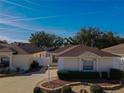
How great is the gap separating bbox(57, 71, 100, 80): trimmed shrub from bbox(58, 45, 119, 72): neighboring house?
3.96 ft

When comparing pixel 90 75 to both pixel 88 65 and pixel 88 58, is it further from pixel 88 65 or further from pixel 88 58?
pixel 88 58

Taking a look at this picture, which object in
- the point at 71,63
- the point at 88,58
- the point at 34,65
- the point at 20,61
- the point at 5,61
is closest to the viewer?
the point at 71,63

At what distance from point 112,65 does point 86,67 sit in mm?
2966

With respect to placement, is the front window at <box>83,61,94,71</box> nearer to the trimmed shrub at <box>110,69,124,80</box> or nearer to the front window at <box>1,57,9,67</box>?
the trimmed shrub at <box>110,69,124,80</box>

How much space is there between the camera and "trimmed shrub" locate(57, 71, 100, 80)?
28.2m

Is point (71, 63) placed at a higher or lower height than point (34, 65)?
higher

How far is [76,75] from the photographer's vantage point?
2859 cm

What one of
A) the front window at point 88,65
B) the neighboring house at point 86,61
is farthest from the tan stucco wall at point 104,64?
the front window at point 88,65

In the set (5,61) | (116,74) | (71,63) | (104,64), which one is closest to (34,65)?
(5,61)

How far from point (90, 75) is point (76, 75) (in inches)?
60.1

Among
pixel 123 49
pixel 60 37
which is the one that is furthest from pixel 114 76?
pixel 60 37

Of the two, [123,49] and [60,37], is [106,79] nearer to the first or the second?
[123,49]

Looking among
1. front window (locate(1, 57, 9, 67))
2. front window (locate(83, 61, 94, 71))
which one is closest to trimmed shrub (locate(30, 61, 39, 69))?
front window (locate(1, 57, 9, 67))

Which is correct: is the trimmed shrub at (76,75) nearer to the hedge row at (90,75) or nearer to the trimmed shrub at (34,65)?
the hedge row at (90,75)
